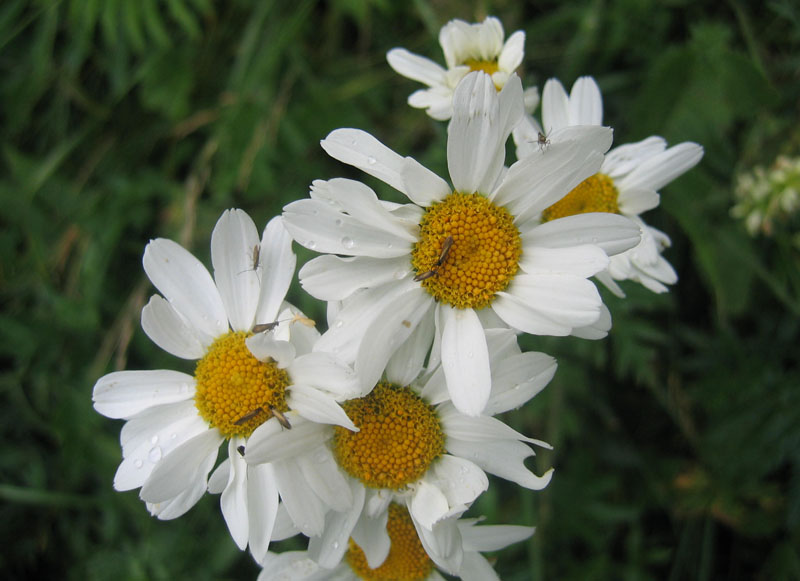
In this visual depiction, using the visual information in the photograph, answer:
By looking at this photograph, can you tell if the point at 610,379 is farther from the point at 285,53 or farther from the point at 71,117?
the point at 71,117

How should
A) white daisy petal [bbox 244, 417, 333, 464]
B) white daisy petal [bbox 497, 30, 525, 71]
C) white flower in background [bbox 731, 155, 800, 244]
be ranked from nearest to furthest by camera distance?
white daisy petal [bbox 244, 417, 333, 464] → white daisy petal [bbox 497, 30, 525, 71] → white flower in background [bbox 731, 155, 800, 244]

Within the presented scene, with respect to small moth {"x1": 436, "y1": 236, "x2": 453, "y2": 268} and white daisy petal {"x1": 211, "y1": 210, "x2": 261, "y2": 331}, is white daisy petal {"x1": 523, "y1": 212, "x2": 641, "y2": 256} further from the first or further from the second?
white daisy petal {"x1": 211, "y1": 210, "x2": 261, "y2": 331}

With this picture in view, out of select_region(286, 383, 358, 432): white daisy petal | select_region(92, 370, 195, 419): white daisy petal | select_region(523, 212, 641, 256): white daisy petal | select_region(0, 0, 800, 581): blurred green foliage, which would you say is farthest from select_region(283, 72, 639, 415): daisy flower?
select_region(0, 0, 800, 581): blurred green foliage

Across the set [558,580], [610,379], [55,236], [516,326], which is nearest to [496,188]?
[516,326]

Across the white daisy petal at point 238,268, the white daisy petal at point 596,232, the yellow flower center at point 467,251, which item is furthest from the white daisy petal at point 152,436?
the white daisy petal at point 596,232

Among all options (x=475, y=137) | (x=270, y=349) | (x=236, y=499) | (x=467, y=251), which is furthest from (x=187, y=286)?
(x=475, y=137)

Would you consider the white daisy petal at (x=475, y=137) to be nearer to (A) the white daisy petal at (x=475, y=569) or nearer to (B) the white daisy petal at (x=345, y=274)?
(B) the white daisy petal at (x=345, y=274)
